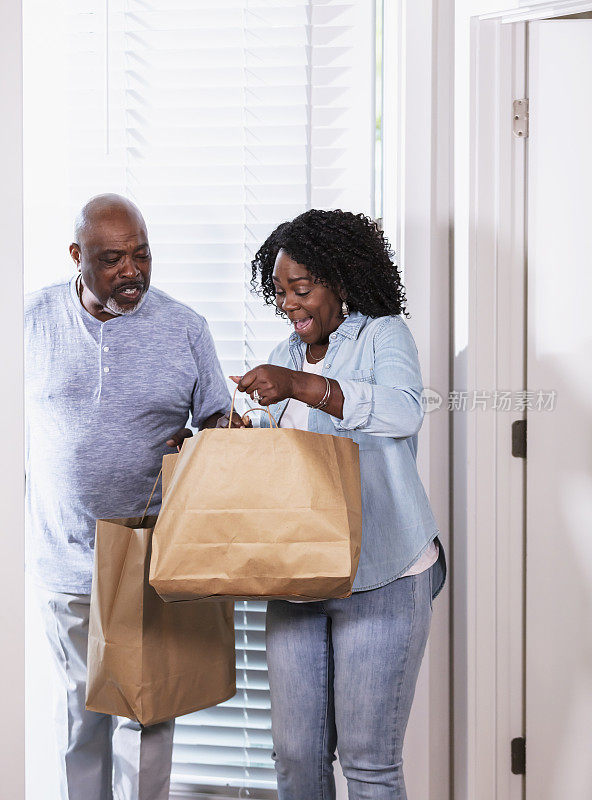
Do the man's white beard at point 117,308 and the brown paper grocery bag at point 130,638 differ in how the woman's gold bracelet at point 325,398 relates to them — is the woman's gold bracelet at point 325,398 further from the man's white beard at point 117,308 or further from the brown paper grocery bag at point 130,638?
the man's white beard at point 117,308

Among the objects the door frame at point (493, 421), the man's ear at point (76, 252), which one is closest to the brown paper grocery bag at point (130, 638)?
the man's ear at point (76, 252)

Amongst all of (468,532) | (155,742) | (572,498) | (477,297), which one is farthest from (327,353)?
(155,742)

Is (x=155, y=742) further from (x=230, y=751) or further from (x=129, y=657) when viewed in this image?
(x=230, y=751)

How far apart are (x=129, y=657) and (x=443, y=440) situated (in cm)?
86

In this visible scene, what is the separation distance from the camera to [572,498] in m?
1.62

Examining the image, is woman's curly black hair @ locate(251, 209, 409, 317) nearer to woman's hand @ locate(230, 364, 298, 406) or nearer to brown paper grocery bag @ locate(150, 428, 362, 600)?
woman's hand @ locate(230, 364, 298, 406)

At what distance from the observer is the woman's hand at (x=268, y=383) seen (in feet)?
3.67

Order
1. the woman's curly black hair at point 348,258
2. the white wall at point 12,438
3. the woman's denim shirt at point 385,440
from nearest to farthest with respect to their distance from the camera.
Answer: the white wall at point 12,438, the woman's denim shirt at point 385,440, the woman's curly black hair at point 348,258

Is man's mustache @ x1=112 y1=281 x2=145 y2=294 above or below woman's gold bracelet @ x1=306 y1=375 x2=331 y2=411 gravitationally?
above

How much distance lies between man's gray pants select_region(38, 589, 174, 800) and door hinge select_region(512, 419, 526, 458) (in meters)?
0.96

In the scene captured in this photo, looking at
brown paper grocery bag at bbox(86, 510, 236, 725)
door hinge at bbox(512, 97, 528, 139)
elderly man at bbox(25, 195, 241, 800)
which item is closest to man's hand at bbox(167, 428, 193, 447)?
elderly man at bbox(25, 195, 241, 800)

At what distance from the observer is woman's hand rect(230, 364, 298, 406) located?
1.12 m

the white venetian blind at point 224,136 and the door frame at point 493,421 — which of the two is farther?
the white venetian blind at point 224,136

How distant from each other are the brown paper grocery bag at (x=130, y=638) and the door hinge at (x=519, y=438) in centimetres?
83
